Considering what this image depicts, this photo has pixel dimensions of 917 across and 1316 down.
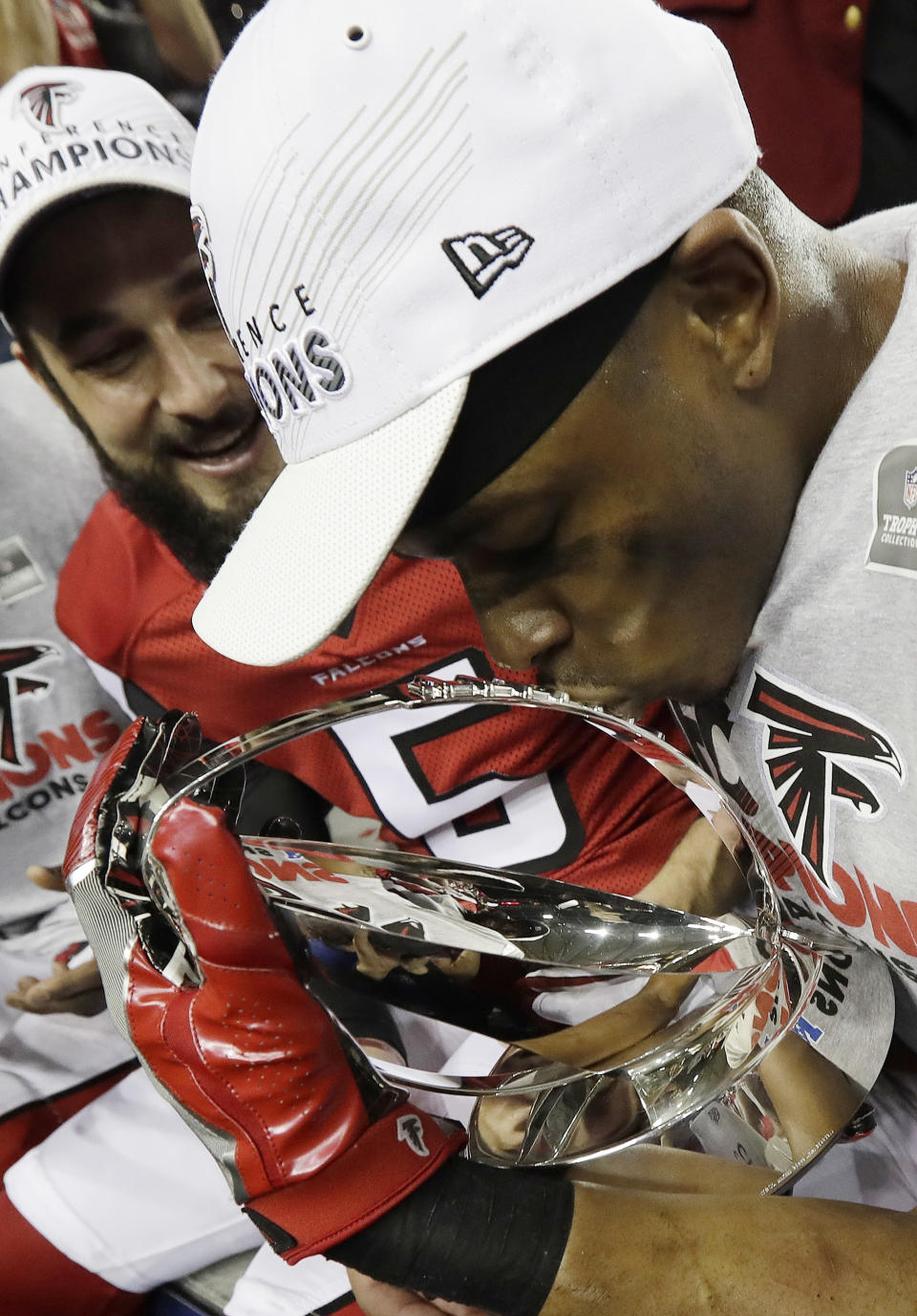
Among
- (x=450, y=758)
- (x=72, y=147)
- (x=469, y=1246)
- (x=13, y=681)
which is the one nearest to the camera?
(x=469, y=1246)

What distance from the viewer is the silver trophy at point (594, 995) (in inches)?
24.5

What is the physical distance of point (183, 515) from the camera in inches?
40.9

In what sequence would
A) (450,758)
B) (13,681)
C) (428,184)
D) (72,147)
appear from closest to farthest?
(428,184) → (72,147) → (450,758) → (13,681)

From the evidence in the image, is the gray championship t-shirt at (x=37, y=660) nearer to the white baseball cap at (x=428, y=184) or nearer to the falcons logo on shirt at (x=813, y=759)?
the white baseball cap at (x=428, y=184)

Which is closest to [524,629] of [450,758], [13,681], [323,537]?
[323,537]

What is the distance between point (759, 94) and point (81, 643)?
0.91m

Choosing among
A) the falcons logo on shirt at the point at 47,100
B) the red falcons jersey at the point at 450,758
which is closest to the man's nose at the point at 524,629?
the red falcons jersey at the point at 450,758

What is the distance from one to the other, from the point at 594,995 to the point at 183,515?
25.5 inches

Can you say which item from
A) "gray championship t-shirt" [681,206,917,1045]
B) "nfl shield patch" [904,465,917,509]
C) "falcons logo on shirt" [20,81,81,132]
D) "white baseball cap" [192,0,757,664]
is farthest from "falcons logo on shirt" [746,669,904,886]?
"falcons logo on shirt" [20,81,81,132]

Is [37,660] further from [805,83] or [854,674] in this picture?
[805,83]

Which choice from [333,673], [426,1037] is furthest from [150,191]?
[426,1037]

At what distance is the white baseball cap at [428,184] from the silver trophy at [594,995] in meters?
0.19

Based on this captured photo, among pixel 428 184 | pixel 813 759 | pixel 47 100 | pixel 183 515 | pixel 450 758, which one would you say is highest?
pixel 47 100

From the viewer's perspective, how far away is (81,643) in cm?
113
